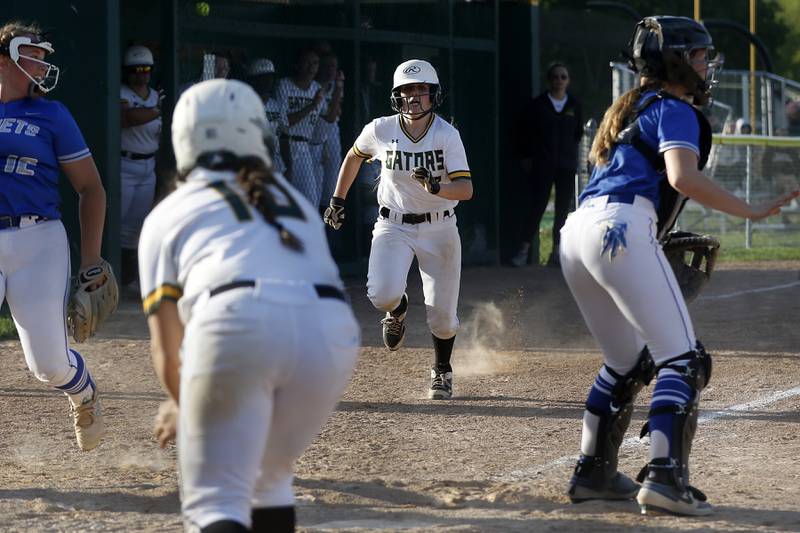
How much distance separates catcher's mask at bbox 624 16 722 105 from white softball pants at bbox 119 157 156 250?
7.99 meters

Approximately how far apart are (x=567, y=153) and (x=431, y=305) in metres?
8.00

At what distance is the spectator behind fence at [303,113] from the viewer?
13570 millimetres

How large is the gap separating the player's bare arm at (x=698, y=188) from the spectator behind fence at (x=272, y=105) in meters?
8.44

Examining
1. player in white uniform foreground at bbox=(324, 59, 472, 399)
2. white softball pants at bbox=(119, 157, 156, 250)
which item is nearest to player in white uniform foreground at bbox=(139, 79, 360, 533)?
player in white uniform foreground at bbox=(324, 59, 472, 399)

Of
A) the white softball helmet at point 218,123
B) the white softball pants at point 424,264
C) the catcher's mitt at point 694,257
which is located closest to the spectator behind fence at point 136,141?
the white softball pants at point 424,264

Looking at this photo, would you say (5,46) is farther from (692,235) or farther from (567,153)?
(567,153)

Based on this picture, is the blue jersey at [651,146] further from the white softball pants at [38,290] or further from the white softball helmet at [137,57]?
the white softball helmet at [137,57]

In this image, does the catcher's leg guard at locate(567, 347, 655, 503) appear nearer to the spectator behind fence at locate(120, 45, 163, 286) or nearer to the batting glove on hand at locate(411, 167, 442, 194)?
the batting glove on hand at locate(411, 167, 442, 194)

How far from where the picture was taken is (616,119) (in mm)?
5379

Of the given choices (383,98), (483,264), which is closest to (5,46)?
(383,98)

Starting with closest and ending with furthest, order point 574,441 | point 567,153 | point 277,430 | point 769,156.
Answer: point 277,430 → point 574,441 → point 567,153 → point 769,156

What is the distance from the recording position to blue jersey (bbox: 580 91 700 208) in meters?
5.15

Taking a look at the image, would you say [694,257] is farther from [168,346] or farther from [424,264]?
[168,346]

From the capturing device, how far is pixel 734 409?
7.84 meters
